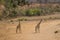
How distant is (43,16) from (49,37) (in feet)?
17.6

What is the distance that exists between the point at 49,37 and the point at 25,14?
589cm

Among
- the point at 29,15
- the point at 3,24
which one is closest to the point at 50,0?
the point at 29,15

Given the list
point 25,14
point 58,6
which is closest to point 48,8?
point 58,6

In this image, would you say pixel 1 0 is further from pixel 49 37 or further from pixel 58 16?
pixel 49 37

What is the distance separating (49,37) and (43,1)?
8446 mm

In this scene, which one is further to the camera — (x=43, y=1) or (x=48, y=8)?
(x=43, y=1)

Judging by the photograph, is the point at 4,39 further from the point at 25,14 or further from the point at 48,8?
the point at 48,8

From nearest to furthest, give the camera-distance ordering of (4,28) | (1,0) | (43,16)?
(4,28) → (43,16) → (1,0)

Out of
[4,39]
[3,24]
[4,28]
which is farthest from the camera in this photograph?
[3,24]

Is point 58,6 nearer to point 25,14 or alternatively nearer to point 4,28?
point 25,14

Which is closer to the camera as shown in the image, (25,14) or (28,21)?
(28,21)

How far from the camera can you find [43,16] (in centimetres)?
1531

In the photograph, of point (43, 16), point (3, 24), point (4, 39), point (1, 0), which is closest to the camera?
point (4, 39)

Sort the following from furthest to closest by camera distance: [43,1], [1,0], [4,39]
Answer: [43,1] → [1,0] → [4,39]
